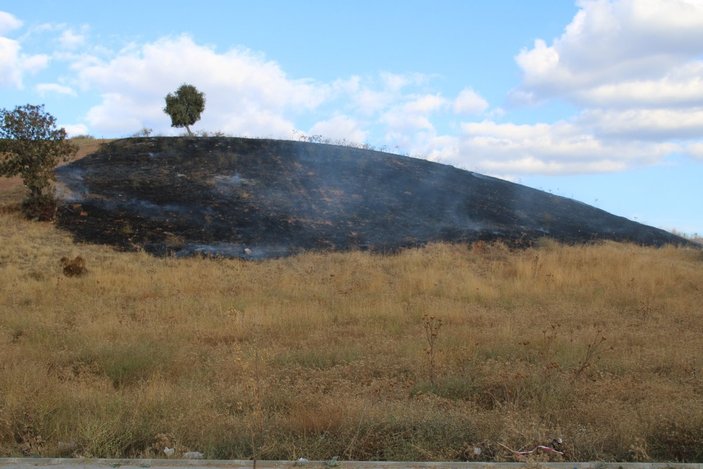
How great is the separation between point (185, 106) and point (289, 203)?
1138 cm

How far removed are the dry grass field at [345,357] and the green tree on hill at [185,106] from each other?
14.3 m

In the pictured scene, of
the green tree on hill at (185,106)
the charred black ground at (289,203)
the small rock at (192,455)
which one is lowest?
the small rock at (192,455)

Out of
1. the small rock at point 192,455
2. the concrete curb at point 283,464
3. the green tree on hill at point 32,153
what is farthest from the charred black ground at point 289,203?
the concrete curb at point 283,464

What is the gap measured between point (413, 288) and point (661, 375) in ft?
19.9

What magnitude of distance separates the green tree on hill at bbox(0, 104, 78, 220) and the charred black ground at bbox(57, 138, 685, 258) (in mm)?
632

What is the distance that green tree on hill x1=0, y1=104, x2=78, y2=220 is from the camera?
15789mm

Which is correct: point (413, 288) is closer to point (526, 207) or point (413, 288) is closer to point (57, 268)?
point (57, 268)

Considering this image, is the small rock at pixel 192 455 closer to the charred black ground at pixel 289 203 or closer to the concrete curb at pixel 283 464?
the concrete curb at pixel 283 464

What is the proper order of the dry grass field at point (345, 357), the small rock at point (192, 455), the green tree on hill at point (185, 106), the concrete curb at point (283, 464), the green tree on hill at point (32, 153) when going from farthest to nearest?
the green tree on hill at point (185, 106) → the green tree on hill at point (32, 153) → the dry grass field at point (345, 357) → the small rock at point (192, 455) → the concrete curb at point (283, 464)

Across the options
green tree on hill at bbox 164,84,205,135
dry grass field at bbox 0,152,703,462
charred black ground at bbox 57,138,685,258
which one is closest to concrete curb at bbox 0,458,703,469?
dry grass field at bbox 0,152,703,462

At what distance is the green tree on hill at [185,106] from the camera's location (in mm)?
27656

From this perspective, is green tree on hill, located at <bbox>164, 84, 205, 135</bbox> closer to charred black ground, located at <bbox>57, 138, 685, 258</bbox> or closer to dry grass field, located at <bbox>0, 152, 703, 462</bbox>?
charred black ground, located at <bbox>57, 138, 685, 258</bbox>

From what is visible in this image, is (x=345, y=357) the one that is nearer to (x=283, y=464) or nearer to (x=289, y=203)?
(x=283, y=464)

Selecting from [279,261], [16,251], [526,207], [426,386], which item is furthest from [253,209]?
[426,386]
